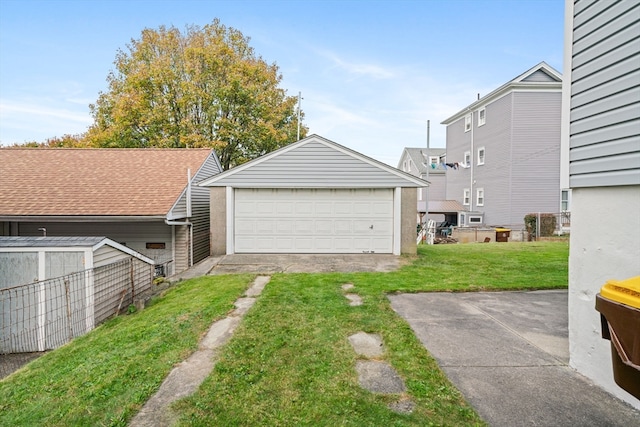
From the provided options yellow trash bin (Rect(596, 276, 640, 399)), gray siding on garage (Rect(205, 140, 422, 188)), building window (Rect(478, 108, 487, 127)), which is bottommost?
yellow trash bin (Rect(596, 276, 640, 399))

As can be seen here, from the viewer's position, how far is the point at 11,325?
602 cm

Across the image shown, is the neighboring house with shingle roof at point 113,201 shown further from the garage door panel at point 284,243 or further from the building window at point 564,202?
the building window at point 564,202

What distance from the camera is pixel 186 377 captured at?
120 inches

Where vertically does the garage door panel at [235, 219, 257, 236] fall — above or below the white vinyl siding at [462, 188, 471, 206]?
below

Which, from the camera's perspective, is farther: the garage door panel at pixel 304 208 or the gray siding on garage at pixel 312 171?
the garage door panel at pixel 304 208

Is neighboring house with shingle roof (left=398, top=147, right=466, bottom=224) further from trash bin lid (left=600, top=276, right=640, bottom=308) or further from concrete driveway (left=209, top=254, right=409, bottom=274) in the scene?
trash bin lid (left=600, top=276, right=640, bottom=308)

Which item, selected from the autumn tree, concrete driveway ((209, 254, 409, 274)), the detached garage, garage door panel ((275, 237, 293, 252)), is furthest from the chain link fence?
the autumn tree

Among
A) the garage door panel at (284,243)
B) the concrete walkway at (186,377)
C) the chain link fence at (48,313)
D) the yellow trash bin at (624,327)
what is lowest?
the chain link fence at (48,313)

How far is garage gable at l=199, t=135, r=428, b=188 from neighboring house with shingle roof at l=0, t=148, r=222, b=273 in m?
1.98

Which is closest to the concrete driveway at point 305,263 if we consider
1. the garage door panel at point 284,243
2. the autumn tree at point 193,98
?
the garage door panel at point 284,243

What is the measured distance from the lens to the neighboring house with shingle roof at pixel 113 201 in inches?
392

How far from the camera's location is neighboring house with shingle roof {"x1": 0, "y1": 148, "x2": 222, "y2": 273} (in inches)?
392

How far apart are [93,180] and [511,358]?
13.2 m

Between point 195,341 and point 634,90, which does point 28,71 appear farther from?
point 634,90
